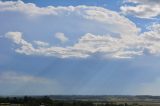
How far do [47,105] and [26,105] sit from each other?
31.7 ft

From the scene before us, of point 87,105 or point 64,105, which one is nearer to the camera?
point 64,105

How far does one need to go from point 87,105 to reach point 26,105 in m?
31.6

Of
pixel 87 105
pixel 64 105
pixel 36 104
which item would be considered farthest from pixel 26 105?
pixel 87 105

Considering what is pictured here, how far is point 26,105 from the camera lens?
18050cm

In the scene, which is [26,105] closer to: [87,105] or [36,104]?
[36,104]

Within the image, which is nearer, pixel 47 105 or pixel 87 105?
pixel 47 105

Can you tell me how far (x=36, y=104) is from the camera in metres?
184

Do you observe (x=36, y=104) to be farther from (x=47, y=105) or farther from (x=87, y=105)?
(x=87, y=105)

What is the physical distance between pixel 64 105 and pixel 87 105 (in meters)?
16.2

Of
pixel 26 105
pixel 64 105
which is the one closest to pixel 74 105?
pixel 64 105

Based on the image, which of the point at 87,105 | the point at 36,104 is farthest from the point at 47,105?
the point at 87,105

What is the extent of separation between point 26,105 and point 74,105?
23215mm

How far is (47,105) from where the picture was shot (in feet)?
600

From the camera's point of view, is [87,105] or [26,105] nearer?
[26,105]
